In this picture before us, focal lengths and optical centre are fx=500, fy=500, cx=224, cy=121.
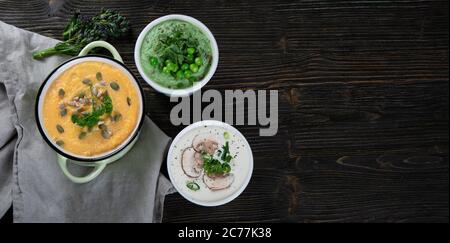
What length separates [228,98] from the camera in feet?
5.71

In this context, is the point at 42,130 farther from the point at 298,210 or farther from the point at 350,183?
the point at 350,183

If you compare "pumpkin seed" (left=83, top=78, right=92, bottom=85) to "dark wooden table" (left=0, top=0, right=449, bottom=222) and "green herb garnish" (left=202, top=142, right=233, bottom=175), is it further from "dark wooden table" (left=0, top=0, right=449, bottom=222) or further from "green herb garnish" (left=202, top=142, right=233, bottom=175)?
"green herb garnish" (left=202, top=142, right=233, bottom=175)

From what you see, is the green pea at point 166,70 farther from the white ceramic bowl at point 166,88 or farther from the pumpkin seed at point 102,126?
the pumpkin seed at point 102,126

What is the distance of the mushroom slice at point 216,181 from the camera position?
162 centimetres

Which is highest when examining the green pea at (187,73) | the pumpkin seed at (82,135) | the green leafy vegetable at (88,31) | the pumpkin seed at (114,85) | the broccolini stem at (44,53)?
the green leafy vegetable at (88,31)

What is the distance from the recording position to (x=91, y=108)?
1488 millimetres

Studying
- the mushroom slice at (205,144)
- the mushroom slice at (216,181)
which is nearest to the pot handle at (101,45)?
the mushroom slice at (205,144)

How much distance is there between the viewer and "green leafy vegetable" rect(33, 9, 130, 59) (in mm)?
1637

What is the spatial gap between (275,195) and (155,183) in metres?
0.42

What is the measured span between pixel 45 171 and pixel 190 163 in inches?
18.4

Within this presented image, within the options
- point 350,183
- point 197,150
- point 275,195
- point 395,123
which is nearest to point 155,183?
point 197,150

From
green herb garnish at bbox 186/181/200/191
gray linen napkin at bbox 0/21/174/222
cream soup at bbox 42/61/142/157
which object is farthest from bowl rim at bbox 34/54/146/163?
green herb garnish at bbox 186/181/200/191

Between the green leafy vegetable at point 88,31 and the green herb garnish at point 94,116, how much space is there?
274mm

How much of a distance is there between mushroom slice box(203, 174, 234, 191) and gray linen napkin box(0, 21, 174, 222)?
133 mm
